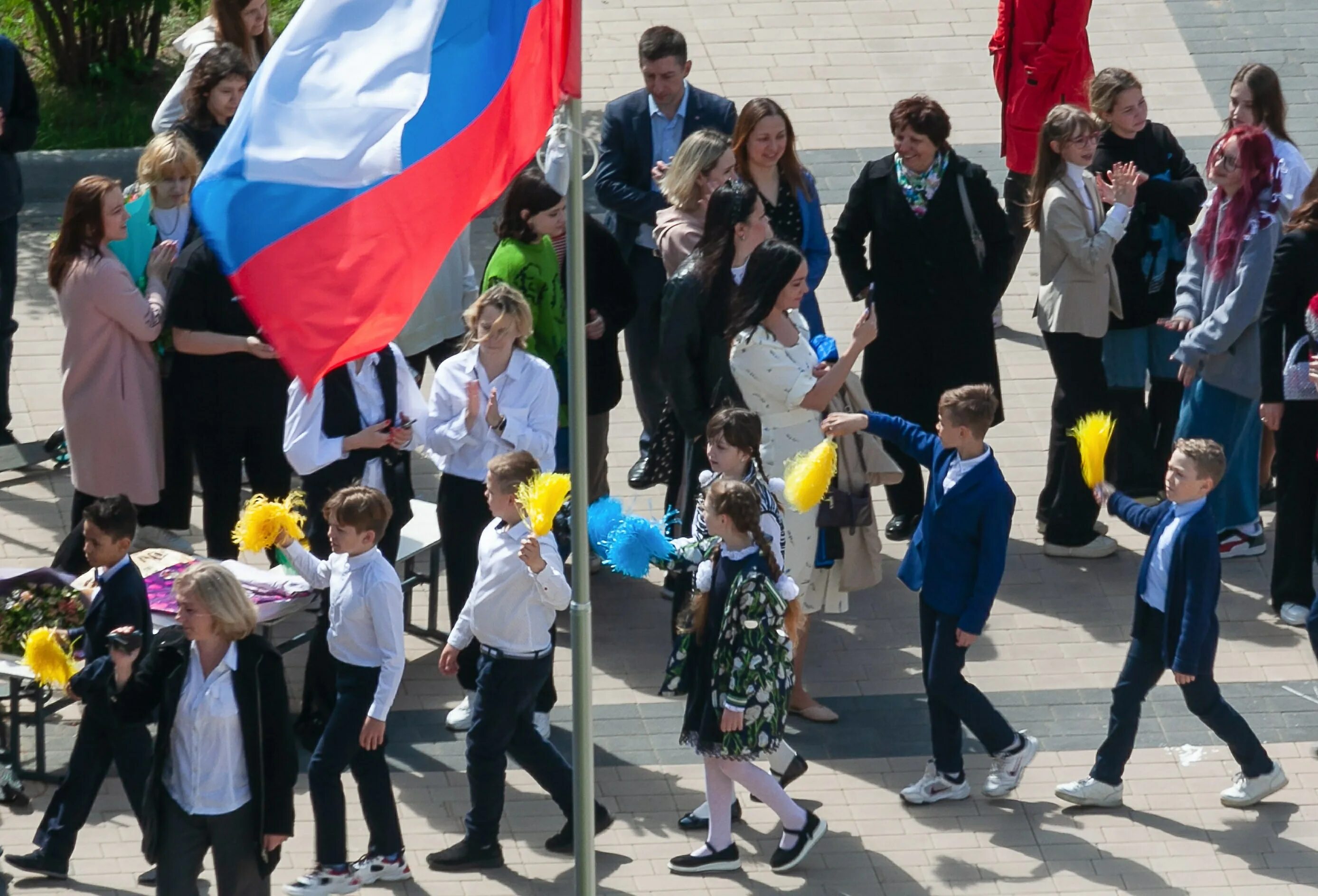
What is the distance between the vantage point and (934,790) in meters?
8.33

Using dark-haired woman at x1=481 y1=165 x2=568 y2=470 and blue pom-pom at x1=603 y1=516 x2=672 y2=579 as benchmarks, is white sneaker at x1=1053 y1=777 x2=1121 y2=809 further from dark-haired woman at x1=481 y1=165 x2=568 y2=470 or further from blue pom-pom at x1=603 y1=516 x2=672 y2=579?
dark-haired woman at x1=481 y1=165 x2=568 y2=470

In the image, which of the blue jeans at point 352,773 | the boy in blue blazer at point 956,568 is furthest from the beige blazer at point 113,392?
the boy in blue blazer at point 956,568

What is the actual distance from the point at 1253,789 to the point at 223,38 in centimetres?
626

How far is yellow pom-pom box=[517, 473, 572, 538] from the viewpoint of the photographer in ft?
23.7

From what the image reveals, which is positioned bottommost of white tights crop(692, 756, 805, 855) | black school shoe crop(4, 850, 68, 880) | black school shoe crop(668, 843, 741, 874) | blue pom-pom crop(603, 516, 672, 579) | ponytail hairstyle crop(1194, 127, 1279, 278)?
black school shoe crop(668, 843, 741, 874)

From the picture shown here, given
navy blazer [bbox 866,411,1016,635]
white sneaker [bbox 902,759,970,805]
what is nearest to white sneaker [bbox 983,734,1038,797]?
white sneaker [bbox 902,759,970,805]

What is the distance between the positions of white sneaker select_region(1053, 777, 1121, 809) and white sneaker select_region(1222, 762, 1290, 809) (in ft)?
1.39

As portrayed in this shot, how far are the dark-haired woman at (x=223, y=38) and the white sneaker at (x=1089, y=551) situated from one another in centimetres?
457

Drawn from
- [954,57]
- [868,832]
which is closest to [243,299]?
[868,832]

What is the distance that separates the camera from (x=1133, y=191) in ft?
32.8

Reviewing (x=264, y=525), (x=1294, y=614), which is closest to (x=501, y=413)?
(x=264, y=525)

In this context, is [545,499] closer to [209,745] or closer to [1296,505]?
[209,745]

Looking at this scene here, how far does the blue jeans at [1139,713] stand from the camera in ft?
26.4

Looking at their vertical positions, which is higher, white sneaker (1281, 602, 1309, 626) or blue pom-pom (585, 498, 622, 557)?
blue pom-pom (585, 498, 622, 557)
